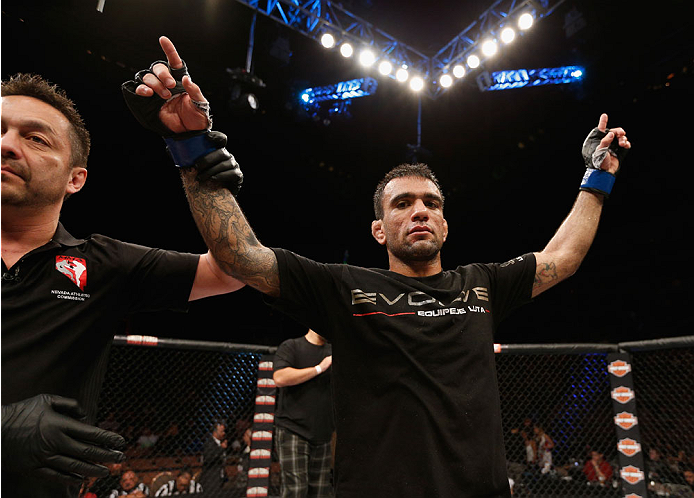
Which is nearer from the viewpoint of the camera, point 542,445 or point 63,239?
point 63,239

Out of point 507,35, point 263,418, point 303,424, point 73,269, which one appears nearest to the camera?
point 73,269

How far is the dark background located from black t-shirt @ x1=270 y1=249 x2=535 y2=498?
4.92 metres

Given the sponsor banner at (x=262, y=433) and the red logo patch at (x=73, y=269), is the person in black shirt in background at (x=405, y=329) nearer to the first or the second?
the red logo patch at (x=73, y=269)

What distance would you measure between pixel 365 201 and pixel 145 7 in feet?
20.3

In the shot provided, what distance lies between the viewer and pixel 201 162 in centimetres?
128

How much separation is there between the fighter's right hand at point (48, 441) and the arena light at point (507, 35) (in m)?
5.98

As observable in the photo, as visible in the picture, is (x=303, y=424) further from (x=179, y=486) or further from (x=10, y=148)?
(x=10, y=148)

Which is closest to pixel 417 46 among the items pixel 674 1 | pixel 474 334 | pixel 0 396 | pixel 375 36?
pixel 375 36

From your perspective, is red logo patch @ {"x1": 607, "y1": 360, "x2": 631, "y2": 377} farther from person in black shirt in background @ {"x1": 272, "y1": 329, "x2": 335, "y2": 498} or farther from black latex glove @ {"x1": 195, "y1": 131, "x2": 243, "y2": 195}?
black latex glove @ {"x1": 195, "y1": 131, "x2": 243, "y2": 195}

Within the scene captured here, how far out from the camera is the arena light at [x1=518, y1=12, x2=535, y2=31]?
5227 mm

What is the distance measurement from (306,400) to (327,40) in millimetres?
4434

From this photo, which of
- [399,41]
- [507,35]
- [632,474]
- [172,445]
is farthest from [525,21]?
[172,445]

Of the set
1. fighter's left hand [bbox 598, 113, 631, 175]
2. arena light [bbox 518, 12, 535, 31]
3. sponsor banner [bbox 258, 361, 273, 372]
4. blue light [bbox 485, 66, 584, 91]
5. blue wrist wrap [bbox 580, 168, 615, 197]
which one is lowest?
sponsor banner [bbox 258, 361, 273, 372]

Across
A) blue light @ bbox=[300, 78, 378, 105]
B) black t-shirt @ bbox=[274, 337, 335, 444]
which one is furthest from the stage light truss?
black t-shirt @ bbox=[274, 337, 335, 444]
